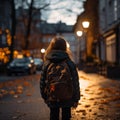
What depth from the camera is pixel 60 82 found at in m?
7.34

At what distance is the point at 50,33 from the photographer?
155 m

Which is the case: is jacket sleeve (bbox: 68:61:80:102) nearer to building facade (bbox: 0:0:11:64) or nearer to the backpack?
the backpack

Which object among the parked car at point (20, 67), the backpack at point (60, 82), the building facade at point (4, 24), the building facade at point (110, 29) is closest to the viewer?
the backpack at point (60, 82)

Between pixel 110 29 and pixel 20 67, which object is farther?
pixel 20 67

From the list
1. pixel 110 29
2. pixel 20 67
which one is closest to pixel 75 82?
pixel 110 29

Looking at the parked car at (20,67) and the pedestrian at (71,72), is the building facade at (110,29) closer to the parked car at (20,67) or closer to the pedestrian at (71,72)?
the parked car at (20,67)

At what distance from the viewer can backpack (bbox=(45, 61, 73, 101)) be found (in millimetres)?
7348

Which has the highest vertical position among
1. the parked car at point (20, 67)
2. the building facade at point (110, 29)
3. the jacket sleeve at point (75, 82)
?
the building facade at point (110, 29)

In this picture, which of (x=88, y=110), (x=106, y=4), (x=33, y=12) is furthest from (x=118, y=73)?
(x=33, y=12)

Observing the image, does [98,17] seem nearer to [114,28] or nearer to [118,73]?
[114,28]

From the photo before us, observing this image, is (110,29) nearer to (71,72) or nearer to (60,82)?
(71,72)

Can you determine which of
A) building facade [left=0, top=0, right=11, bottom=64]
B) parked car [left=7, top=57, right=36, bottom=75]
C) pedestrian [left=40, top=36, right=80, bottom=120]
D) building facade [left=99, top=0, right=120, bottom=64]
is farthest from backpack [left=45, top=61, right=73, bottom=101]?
building facade [left=0, top=0, right=11, bottom=64]

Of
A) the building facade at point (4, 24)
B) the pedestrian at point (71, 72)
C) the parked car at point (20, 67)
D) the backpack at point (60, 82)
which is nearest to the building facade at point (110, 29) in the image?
the parked car at point (20, 67)

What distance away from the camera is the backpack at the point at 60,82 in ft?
24.1
